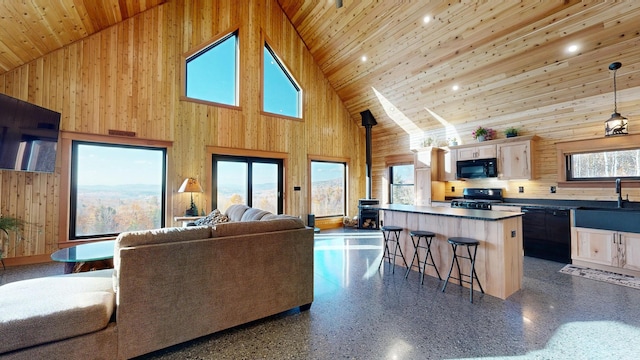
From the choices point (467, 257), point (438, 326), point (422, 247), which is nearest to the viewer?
→ point (438, 326)

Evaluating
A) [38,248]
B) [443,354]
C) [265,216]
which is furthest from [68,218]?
[443,354]

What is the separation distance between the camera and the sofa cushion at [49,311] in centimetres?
154

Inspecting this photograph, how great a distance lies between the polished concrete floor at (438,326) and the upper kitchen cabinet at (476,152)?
2722 millimetres

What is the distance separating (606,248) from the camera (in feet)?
12.5

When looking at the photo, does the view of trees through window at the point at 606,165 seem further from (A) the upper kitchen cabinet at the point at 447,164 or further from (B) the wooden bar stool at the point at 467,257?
(B) the wooden bar stool at the point at 467,257

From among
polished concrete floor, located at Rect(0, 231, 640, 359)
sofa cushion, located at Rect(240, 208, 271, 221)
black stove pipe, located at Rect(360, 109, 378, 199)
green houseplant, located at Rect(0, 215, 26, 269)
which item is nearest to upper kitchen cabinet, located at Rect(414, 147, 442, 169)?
black stove pipe, located at Rect(360, 109, 378, 199)

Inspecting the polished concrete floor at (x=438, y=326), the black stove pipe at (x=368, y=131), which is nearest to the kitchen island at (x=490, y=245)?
the polished concrete floor at (x=438, y=326)

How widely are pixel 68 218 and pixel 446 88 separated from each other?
736 centimetres

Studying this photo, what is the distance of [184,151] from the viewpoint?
533 cm

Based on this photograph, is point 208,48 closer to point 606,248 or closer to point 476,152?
point 476,152

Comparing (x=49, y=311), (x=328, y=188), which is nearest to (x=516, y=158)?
(x=328, y=188)

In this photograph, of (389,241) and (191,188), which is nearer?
(389,241)

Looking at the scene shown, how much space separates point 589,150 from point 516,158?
3.24 ft

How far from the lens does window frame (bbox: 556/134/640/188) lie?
13.5 feet
